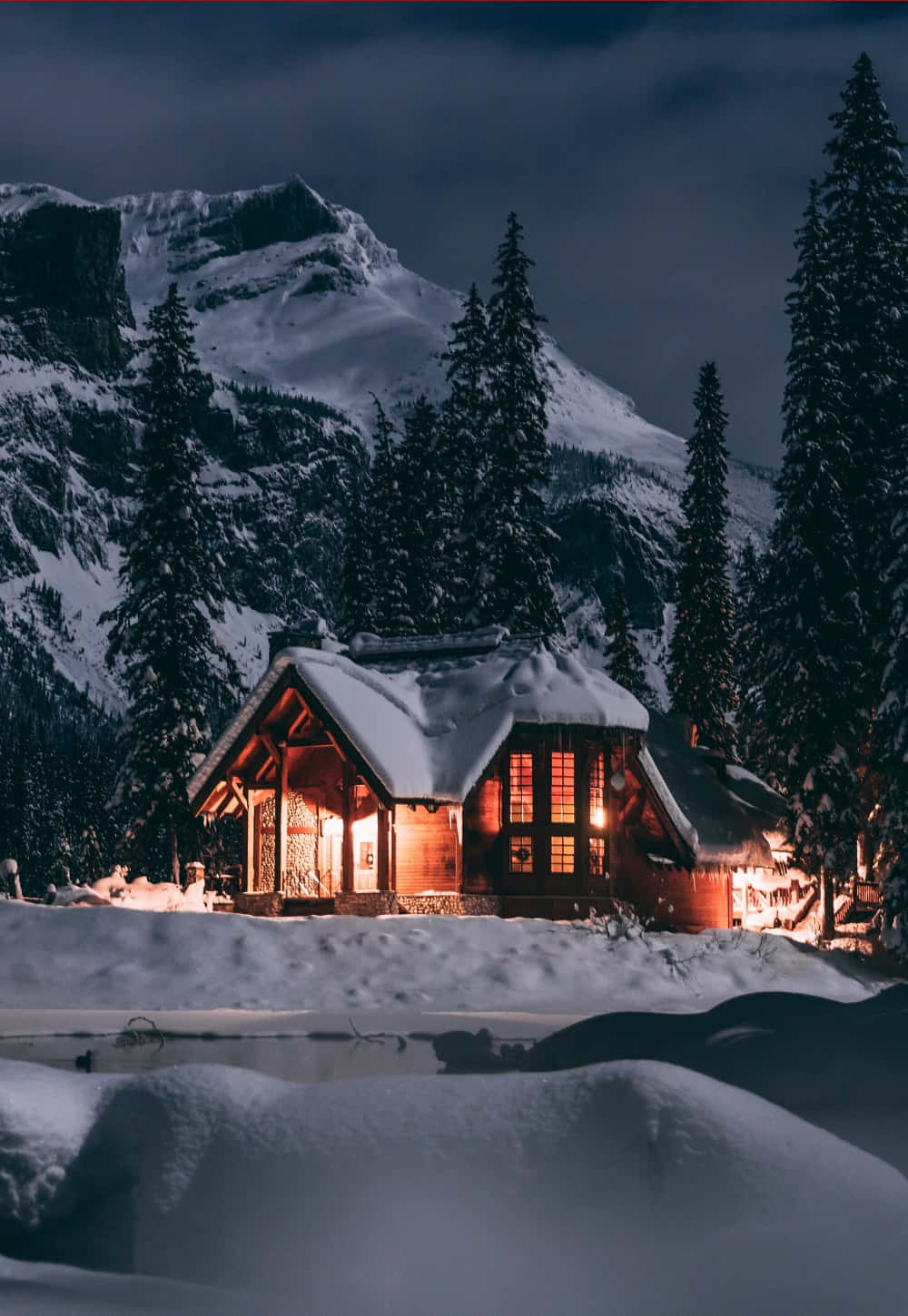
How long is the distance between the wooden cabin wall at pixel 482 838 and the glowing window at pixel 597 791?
1924 millimetres

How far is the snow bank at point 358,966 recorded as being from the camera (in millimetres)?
19734

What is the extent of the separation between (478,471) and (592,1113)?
1474 inches

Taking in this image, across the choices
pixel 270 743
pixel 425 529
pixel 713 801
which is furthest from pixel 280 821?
pixel 425 529

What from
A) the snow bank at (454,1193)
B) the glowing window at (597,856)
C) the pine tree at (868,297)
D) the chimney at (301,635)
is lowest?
the glowing window at (597,856)

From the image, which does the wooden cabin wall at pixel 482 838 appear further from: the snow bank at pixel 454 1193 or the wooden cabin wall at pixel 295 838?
the snow bank at pixel 454 1193

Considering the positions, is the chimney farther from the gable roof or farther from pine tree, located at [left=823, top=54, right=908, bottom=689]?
pine tree, located at [left=823, top=54, right=908, bottom=689]

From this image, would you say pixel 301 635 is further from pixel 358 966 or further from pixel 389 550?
pixel 358 966

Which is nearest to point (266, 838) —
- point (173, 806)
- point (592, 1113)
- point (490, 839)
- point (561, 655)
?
point (173, 806)

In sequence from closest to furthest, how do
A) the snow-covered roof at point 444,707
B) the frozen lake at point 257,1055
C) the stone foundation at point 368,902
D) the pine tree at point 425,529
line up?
the frozen lake at point 257,1055 < the stone foundation at point 368,902 < the snow-covered roof at point 444,707 < the pine tree at point 425,529

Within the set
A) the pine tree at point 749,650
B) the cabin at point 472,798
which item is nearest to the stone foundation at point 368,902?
the cabin at point 472,798

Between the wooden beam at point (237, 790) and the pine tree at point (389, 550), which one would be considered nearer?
the wooden beam at point (237, 790)

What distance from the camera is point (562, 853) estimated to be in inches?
1223

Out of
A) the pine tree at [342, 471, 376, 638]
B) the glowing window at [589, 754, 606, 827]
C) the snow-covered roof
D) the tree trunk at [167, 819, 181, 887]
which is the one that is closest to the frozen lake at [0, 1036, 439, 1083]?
the snow-covered roof

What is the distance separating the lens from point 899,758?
1129 inches
